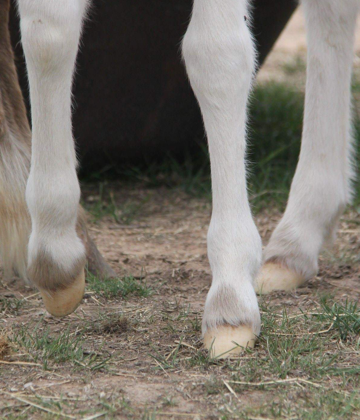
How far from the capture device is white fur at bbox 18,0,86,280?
78.8 inches

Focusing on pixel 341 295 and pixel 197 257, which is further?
pixel 197 257

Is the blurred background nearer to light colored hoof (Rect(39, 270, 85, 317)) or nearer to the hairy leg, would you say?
the hairy leg

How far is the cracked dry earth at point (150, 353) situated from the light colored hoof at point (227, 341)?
3 centimetres

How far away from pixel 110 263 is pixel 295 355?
126 cm

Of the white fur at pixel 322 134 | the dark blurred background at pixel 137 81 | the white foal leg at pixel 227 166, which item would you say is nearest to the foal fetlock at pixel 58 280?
the white foal leg at pixel 227 166

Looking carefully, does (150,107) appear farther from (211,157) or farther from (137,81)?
(211,157)

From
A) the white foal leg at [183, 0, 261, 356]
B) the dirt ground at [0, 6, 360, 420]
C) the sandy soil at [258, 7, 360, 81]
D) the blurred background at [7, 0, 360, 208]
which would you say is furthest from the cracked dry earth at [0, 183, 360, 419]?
the sandy soil at [258, 7, 360, 81]

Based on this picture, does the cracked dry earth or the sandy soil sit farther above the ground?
the cracked dry earth

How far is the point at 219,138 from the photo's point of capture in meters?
2.04

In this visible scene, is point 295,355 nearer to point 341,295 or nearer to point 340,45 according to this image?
point 341,295

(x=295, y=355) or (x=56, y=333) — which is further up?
(x=295, y=355)

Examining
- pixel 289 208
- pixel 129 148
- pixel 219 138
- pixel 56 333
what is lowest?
pixel 129 148

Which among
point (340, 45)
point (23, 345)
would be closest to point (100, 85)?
point (340, 45)

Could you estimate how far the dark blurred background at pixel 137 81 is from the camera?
373cm
